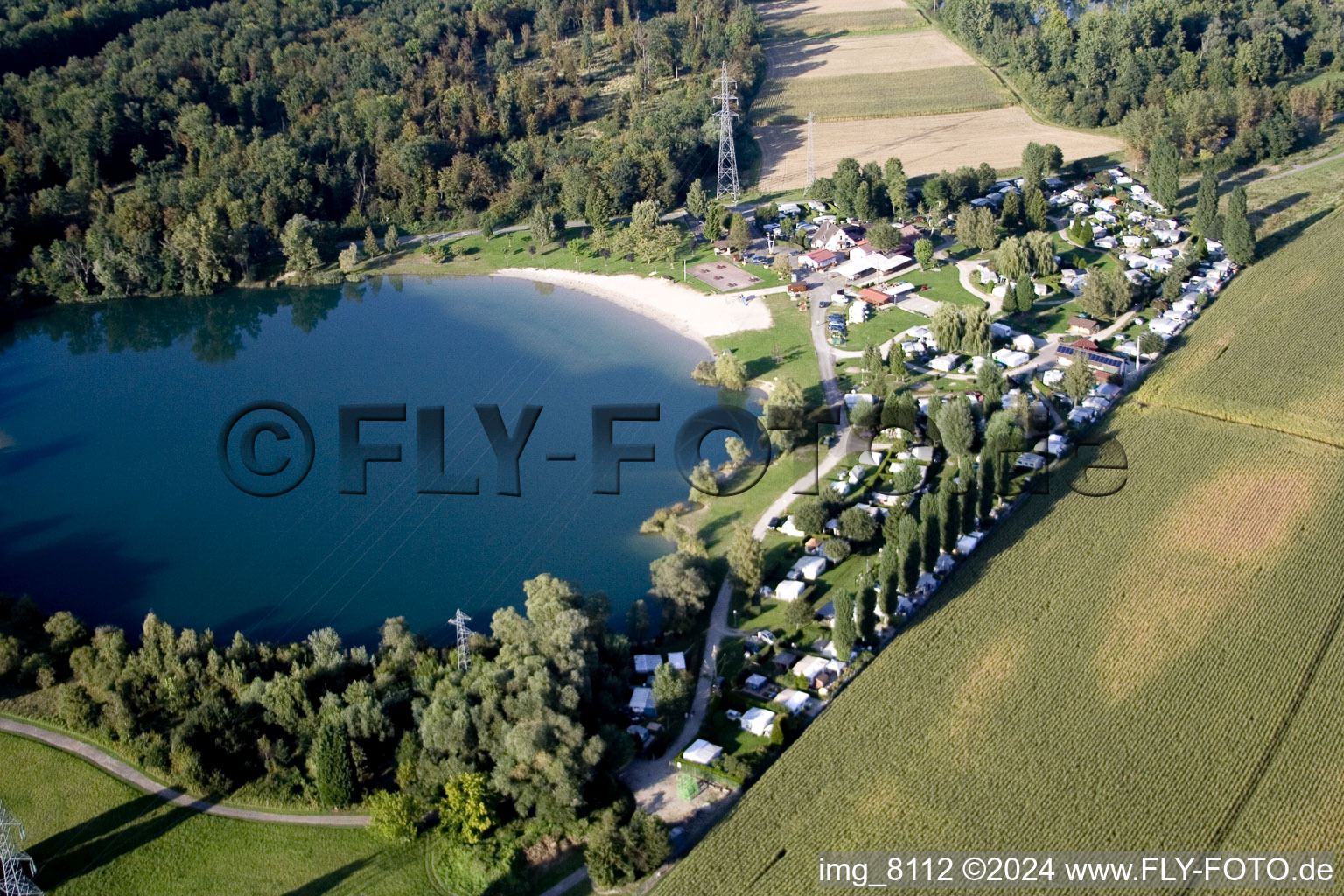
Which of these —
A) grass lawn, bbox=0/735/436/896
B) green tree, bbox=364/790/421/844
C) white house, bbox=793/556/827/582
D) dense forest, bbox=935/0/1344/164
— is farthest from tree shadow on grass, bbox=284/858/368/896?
dense forest, bbox=935/0/1344/164

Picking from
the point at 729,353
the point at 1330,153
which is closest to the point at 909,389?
the point at 729,353

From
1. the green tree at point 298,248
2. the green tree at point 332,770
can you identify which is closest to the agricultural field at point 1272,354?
the green tree at point 332,770

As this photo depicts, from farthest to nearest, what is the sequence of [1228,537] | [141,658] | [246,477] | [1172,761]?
[246,477] → [1228,537] → [141,658] → [1172,761]

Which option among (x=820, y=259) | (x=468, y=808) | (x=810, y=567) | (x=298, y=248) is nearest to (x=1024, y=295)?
(x=820, y=259)

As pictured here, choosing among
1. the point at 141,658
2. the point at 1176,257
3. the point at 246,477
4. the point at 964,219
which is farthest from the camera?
the point at 964,219

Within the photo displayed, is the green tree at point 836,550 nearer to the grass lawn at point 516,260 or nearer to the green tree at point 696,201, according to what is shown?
the grass lawn at point 516,260

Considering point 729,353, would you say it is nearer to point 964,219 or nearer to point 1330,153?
point 964,219
